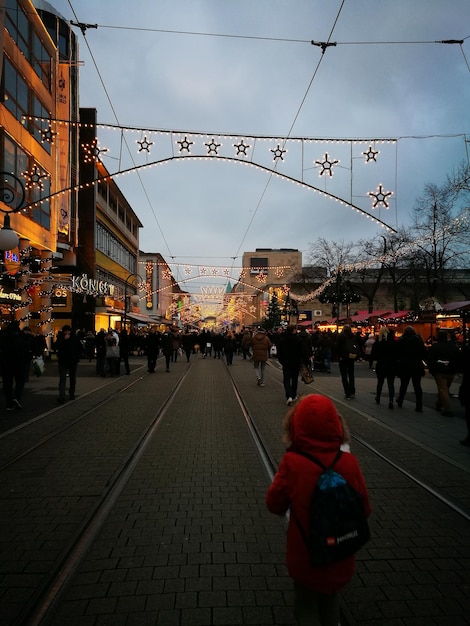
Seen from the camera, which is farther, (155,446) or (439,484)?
(155,446)

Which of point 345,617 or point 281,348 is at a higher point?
point 281,348

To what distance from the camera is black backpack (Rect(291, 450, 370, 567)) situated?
2234 mm

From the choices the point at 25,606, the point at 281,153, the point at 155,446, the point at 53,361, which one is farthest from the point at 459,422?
the point at 53,361

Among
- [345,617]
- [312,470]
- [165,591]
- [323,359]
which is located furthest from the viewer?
[323,359]

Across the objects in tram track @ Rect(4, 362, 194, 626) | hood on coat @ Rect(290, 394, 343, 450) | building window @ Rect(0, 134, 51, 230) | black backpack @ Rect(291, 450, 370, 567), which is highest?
→ building window @ Rect(0, 134, 51, 230)

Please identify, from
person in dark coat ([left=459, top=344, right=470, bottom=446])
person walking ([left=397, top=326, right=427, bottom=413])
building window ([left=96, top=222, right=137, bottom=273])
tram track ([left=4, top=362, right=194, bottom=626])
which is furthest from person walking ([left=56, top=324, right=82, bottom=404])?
building window ([left=96, top=222, right=137, bottom=273])

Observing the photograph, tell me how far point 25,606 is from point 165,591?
87cm

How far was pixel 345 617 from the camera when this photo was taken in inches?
120

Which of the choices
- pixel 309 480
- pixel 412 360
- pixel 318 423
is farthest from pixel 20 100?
pixel 309 480

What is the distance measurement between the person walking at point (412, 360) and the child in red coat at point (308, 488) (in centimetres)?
912

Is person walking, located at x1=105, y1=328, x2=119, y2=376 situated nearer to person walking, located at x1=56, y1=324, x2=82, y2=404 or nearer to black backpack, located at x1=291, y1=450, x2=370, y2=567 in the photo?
person walking, located at x1=56, y1=324, x2=82, y2=404

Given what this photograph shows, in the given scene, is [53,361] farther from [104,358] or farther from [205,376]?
[205,376]

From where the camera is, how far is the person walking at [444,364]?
1003 cm

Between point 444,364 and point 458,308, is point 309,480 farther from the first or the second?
point 458,308
